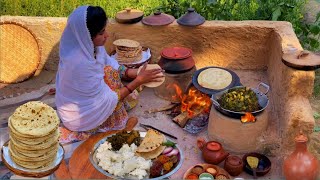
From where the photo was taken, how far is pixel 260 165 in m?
5.04

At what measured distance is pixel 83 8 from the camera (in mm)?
4953

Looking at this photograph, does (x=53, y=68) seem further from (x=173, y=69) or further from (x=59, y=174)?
(x=59, y=174)

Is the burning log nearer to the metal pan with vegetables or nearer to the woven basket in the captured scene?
the metal pan with vegetables

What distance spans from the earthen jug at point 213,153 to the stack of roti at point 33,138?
6.74 feet

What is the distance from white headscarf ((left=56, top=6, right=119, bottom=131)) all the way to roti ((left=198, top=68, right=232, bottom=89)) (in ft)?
3.58

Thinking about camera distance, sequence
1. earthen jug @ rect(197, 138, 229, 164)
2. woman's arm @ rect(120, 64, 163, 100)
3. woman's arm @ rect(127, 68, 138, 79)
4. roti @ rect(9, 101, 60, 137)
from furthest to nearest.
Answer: woman's arm @ rect(127, 68, 138, 79), woman's arm @ rect(120, 64, 163, 100), earthen jug @ rect(197, 138, 229, 164), roti @ rect(9, 101, 60, 137)

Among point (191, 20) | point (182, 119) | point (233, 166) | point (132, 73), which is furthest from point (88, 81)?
point (191, 20)

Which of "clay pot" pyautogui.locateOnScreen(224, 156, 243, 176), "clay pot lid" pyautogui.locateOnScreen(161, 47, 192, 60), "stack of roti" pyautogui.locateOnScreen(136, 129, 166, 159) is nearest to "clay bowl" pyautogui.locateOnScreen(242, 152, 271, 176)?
"clay pot" pyautogui.locateOnScreen(224, 156, 243, 176)

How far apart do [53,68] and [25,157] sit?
155 inches

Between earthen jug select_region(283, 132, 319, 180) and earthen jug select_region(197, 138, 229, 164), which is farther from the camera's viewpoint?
earthen jug select_region(197, 138, 229, 164)

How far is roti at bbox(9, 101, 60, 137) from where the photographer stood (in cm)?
325

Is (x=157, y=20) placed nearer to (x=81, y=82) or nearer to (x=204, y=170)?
(x=81, y=82)

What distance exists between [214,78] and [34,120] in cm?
290

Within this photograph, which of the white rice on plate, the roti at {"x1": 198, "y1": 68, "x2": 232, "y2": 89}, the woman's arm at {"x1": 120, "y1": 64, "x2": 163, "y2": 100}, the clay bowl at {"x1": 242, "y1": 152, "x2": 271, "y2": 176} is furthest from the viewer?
the roti at {"x1": 198, "y1": 68, "x2": 232, "y2": 89}
